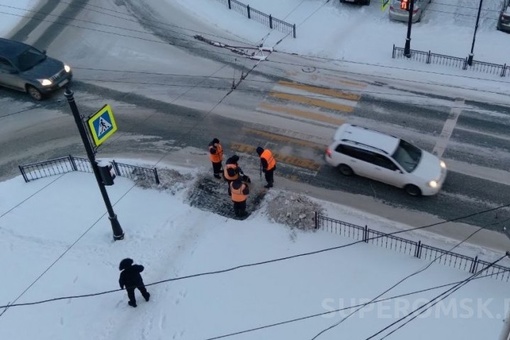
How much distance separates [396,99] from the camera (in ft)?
69.2

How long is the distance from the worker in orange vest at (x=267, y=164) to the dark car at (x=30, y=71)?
990cm

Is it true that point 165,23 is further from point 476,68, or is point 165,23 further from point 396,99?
point 476,68

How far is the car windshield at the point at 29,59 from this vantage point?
72.2 feet

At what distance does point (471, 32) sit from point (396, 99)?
265 inches

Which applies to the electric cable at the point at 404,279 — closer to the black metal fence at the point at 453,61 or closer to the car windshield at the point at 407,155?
the car windshield at the point at 407,155

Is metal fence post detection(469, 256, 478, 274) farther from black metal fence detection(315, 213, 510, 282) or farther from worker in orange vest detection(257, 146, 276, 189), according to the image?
worker in orange vest detection(257, 146, 276, 189)

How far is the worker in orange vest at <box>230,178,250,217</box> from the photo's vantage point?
15364 mm

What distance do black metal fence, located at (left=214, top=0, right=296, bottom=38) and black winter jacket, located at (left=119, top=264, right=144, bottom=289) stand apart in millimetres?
15271

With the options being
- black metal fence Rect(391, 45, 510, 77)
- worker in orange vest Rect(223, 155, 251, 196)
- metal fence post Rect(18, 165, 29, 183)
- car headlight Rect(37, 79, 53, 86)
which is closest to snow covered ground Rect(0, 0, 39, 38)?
car headlight Rect(37, 79, 53, 86)

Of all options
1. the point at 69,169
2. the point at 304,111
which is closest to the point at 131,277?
the point at 69,169

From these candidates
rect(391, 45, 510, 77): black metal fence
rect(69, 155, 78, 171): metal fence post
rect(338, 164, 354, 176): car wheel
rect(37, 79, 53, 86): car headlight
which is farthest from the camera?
rect(391, 45, 510, 77): black metal fence

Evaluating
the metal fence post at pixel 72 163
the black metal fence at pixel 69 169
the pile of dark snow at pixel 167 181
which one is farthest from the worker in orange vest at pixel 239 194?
the metal fence post at pixel 72 163

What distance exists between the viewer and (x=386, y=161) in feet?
54.7

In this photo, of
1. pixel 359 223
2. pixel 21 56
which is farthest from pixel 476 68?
pixel 21 56
